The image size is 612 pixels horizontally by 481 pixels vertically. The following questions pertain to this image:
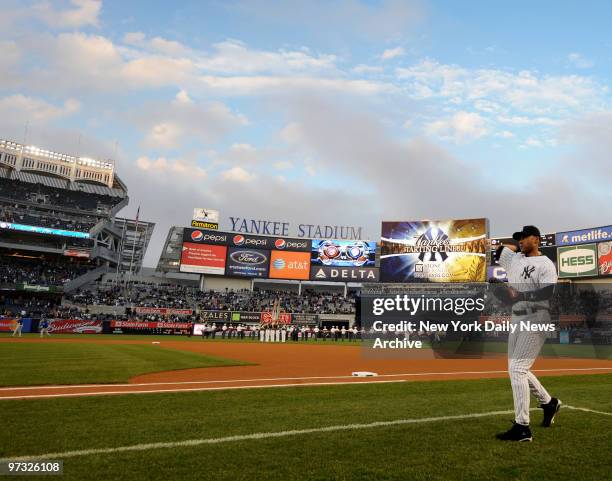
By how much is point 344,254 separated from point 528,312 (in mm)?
55498

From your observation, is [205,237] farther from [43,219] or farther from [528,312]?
[528,312]

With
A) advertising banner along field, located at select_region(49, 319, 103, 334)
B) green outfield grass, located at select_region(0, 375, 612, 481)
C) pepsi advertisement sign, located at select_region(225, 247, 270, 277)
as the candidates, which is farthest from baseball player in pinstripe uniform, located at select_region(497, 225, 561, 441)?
pepsi advertisement sign, located at select_region(225, 247, 270, 277)

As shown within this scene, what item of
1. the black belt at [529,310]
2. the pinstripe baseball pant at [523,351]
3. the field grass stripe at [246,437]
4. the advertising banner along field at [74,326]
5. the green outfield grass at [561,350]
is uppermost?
the black belt at [529,310]

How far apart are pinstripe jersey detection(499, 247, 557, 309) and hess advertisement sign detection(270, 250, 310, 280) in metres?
54.6

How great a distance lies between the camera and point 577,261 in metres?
46.8

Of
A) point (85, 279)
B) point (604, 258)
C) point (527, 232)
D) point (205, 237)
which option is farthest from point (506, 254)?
point (85, 279)

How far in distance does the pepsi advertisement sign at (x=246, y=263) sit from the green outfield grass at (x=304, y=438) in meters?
52.0

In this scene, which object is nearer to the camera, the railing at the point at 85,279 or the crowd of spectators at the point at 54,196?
the railing at the point at 85,279

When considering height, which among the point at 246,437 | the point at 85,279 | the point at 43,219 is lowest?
the point at 246,437

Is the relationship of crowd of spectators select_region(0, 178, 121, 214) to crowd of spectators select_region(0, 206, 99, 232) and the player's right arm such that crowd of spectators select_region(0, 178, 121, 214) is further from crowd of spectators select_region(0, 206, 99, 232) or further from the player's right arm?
the player's right arm

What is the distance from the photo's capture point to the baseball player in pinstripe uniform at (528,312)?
17.0 ft

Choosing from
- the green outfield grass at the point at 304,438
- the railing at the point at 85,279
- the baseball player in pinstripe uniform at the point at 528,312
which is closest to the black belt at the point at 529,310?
the baseball player in pinstripe uniform at the point at 528,312

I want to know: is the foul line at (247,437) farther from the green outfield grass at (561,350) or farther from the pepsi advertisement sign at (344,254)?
the pepsi advertisement sign at (344,254)

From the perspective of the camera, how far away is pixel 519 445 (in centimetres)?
463
